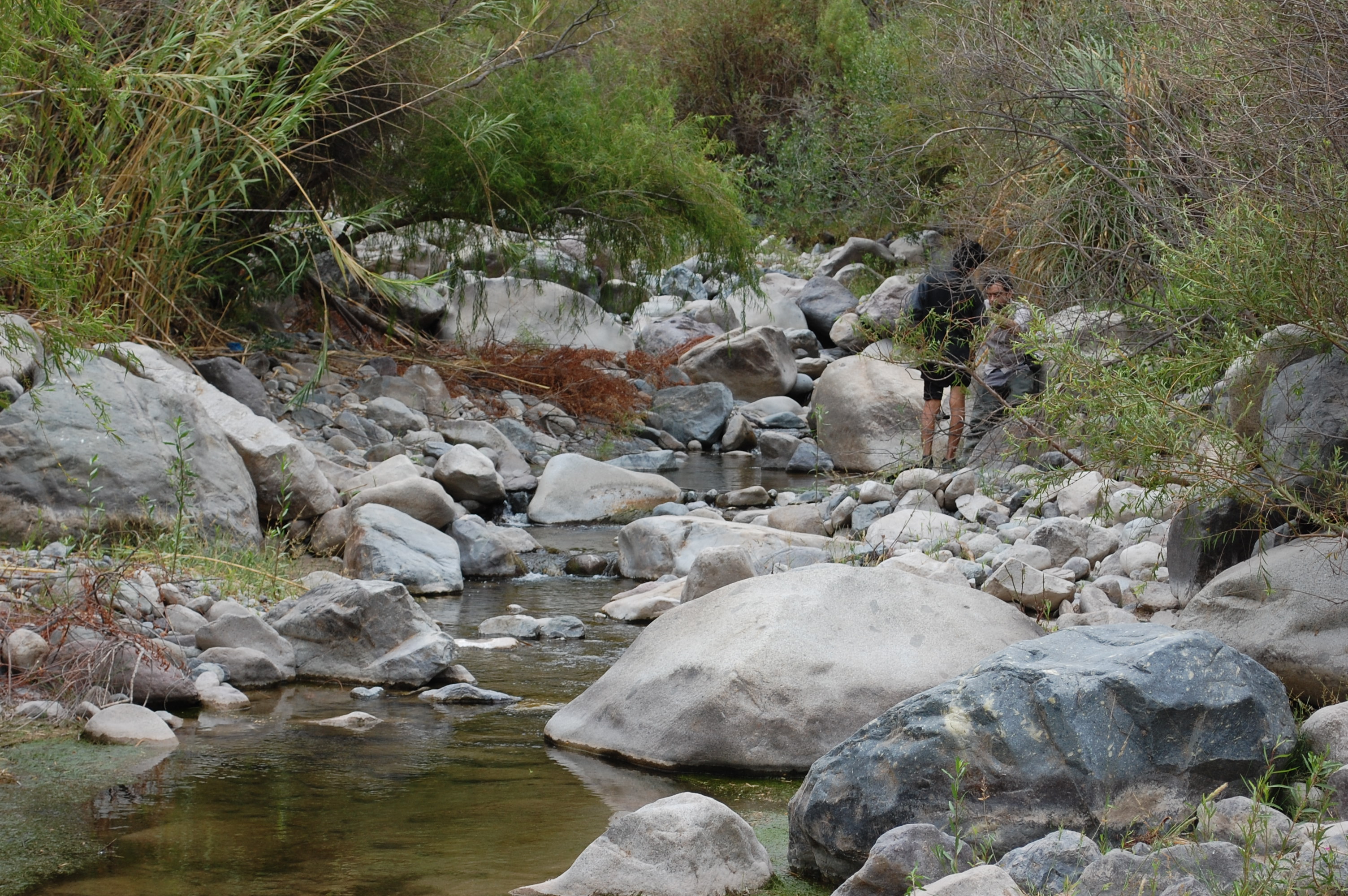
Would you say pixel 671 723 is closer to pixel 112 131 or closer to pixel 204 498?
pixel 204 498

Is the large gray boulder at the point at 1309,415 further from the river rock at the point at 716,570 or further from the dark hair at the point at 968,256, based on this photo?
the dark hair at the point at 968,256

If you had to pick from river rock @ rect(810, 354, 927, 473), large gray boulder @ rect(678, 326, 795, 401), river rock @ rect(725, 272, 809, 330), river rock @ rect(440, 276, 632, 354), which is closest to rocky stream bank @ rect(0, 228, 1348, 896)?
river rock @ rect(810, 354, 927, 473)

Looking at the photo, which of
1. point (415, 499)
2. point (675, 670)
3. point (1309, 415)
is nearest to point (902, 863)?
point (675, 670)

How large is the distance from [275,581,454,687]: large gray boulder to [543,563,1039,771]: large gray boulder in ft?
2.70

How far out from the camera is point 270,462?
7.31 m

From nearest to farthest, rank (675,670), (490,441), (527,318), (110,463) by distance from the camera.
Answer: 1. (675,670)
2. (110,463)
3. (490,441)
4. (527,318)

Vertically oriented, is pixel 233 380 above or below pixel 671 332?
above

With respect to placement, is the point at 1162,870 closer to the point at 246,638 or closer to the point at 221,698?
the point at 221,698

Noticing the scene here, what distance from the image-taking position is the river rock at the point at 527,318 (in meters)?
12.6

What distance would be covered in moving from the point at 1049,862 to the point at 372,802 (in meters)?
1.79

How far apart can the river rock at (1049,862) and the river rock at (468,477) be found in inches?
240

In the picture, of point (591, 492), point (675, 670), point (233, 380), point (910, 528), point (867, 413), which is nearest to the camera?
point (675, 670)

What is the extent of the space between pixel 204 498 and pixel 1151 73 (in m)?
5.10

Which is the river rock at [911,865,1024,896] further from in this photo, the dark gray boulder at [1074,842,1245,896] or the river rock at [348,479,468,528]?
the river rock at [348,479,468,528]
